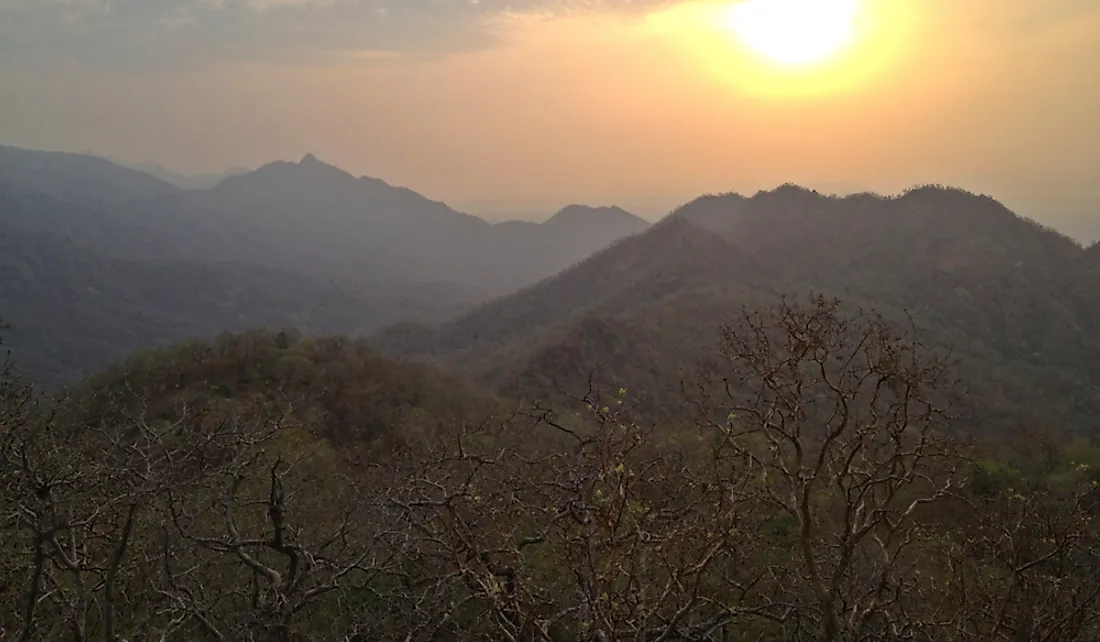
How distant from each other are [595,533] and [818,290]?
190 ft

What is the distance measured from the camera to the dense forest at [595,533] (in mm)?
5348

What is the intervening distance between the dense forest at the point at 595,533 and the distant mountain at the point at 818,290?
66.6ft

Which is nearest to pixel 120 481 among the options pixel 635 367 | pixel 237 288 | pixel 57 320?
pixel 635 367

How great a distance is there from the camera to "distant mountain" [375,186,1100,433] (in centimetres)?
4131

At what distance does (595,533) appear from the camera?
17.5 feet

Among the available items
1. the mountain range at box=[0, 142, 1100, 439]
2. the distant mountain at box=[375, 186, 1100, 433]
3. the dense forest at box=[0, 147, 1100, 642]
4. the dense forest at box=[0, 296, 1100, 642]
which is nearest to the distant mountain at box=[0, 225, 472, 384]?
the mountain range at box=[0, 142, 1100, 439]

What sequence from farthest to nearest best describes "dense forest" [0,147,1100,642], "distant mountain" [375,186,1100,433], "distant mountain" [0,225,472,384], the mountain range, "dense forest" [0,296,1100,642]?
"distant mountain" [0,225,472,384] < the mountain range < "distant mountain" [375,186,1100,433] < "dense forest" [0,147,1100,642] < "dense forest" [0,296,1100,642]

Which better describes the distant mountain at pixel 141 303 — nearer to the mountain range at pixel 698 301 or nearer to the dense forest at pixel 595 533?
the mountain range at pixel 698 301

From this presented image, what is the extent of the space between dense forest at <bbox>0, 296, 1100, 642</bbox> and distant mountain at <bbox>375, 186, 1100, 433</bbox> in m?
20.3

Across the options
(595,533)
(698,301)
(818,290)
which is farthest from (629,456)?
(818,290)

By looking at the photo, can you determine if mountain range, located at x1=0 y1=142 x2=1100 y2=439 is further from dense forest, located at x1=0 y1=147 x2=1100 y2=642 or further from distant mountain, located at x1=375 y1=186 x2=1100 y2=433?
dense forest, located at x1=0 y1=147 x2=1100 y2=642

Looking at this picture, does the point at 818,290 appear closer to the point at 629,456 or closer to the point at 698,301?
the point at 698,301

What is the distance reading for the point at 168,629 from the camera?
264 inches

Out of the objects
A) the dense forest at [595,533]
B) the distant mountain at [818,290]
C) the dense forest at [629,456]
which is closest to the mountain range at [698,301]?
the distant mountain at [818,290]
